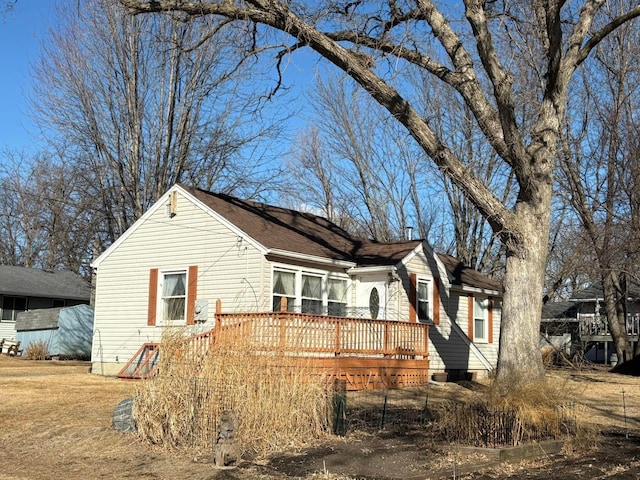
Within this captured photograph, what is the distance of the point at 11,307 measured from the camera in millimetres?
35156

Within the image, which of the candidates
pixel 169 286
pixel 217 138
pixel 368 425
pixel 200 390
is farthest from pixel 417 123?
pixel 217 138

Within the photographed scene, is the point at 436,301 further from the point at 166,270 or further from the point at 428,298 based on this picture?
the point at 166,270

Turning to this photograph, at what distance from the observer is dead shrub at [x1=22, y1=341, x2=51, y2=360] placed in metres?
28.5

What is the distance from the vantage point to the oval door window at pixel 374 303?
19.4m

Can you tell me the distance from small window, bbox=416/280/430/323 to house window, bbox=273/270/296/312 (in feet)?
13.7

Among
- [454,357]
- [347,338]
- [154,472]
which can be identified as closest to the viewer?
[154,472]

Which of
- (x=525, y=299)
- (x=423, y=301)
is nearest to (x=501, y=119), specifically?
(x=525, y=299)

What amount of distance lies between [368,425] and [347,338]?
545 cm

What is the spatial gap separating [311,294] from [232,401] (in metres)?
9.71

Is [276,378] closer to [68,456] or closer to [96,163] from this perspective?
[68,456]

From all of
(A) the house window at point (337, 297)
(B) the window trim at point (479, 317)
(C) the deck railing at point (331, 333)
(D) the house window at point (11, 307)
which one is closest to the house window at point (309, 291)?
(A) the house window at point (337, 297)

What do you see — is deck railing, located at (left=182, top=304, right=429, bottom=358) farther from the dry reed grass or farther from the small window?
the dry reed grass

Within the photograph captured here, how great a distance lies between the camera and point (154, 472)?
314 inches

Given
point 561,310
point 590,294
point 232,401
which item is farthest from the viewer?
point 561,310
